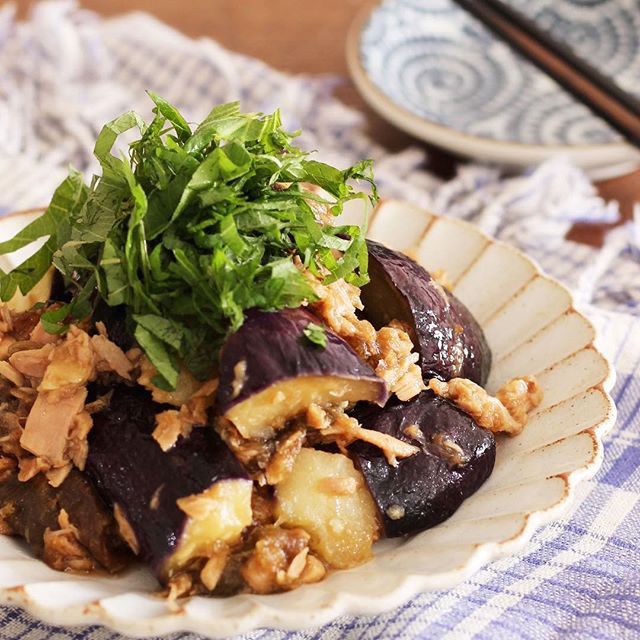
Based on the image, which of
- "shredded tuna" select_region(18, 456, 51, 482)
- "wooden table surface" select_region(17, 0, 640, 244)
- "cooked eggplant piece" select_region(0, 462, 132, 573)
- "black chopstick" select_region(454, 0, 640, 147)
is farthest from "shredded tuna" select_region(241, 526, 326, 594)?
"wooden table surface" select_region(17, 0, 640, 244)

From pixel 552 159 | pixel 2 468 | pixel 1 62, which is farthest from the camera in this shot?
pixel 1 62

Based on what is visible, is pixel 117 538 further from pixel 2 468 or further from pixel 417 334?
pixel 417 334

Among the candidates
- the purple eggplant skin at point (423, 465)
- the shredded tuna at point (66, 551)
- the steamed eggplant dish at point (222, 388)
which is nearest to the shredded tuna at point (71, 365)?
the steamed eggplant dish at point (222, 388)

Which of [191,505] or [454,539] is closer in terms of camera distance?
[191,505]

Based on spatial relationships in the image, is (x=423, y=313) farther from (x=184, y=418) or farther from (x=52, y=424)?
(x=52, y=424)

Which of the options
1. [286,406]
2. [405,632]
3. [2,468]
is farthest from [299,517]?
[2,468]

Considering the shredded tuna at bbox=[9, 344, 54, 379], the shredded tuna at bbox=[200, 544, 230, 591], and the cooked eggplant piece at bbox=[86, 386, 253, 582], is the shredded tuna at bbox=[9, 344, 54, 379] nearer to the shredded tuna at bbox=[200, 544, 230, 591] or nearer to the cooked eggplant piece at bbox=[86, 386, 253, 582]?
the cooked eggplant piece at bbox=[86, 386, 253, 582]

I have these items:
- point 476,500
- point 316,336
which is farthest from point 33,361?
point 476,500
